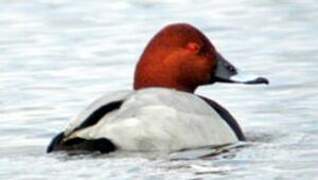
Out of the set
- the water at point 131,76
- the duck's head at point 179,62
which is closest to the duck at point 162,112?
the duck's head at point 179,62

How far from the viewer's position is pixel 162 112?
34.1ft

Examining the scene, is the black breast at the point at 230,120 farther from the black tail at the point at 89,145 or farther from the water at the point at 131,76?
the black tail at the point at 89,145

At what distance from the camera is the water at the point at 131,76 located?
1021cm

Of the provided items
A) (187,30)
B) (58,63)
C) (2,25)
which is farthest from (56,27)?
(187,30)

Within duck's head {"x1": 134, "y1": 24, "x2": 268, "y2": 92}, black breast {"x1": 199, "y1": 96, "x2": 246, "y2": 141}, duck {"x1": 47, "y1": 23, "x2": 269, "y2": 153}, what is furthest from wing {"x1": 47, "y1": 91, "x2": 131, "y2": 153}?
black breast {"x1": 199, "y1": 96, "x2": 246, "y2": 141}

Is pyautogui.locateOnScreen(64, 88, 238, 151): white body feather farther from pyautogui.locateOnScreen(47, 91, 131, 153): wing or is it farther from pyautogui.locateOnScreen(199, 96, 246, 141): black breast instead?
pyautogui.locateOnScreen(199, 96, 246, 141): black breast

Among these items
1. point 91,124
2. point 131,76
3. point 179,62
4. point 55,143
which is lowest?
point 131,76

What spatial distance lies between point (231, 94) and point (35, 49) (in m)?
2.31

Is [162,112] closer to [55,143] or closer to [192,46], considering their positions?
[55,143]

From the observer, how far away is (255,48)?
14.3 meters

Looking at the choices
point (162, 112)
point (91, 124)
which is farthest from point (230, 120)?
point (91, 124)

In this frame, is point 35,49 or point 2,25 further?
point 2,25

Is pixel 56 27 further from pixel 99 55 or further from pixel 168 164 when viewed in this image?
pixel 168 164

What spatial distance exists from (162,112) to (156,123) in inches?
3.8
